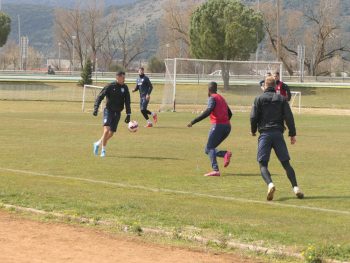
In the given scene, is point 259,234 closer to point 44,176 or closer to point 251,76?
point 44,176

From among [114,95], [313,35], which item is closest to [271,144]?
[114,95]

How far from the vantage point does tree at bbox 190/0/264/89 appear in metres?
70.1

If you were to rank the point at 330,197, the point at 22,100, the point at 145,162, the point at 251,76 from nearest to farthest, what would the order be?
the point at 330,197, the point at 145,162, the point at 251,76, the point at 22,100

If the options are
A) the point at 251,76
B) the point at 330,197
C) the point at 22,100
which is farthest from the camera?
Result: the point at 22,100

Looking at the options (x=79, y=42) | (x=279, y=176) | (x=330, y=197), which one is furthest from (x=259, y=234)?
(x=79, y=42)

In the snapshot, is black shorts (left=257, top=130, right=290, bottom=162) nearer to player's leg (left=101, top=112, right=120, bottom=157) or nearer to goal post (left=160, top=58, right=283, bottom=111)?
player's leg (left=101, top=112, right=120, bottom=157)

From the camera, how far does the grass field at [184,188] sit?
9.64 meters

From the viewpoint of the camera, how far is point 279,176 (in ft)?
48.5

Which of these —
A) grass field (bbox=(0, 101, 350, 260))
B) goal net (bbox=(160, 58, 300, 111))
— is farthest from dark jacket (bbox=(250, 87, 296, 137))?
goal net (bbox=(160, 58, 300, 111))

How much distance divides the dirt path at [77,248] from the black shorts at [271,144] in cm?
342

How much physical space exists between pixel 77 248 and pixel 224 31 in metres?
62.7

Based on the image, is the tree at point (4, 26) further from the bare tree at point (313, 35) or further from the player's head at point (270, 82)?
the player's head at point (270, 82)

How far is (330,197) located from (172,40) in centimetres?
9612

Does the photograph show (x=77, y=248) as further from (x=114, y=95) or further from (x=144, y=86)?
(x=144, y=86)
